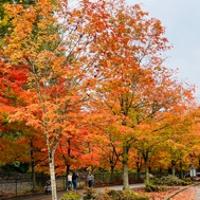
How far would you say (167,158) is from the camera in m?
56.2

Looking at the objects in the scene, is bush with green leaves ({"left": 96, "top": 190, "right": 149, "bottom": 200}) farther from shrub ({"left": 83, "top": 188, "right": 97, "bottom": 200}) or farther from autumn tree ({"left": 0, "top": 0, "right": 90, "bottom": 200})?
autumn tree ({"left": 0, "top": 0, "right": 90, "bottom": 200})

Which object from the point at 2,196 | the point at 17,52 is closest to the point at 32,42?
the point at 17,52

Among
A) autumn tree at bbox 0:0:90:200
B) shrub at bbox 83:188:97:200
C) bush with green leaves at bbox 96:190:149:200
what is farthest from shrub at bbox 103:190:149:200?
autumn tree at bbox 0:0:90:200

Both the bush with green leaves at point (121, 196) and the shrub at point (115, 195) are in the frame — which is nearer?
the bush with green leaves at point (121, 196)

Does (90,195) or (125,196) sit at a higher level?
(90,195)

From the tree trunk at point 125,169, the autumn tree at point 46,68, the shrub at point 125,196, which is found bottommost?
the shrub at point 125,196

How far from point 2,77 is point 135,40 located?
9.65 m

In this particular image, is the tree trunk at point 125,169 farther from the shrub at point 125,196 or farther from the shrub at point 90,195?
the shrub at point 125,196

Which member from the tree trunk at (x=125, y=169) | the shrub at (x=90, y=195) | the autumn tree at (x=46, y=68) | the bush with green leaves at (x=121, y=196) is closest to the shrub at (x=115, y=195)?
the bush with green leaves at (x=121, y=196)

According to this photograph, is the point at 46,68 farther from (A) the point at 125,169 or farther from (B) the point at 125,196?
(A) the point at 125,169

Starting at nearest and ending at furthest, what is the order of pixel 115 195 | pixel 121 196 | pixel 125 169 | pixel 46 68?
pixel 46 68, pixel 121 196, pixel 115 195, pixel 125 169

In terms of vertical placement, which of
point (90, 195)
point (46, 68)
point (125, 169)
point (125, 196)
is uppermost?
point (46, 68)

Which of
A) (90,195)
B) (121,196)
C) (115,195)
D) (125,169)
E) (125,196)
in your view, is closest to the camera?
(125,196)

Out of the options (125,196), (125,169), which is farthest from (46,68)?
(125,169)
